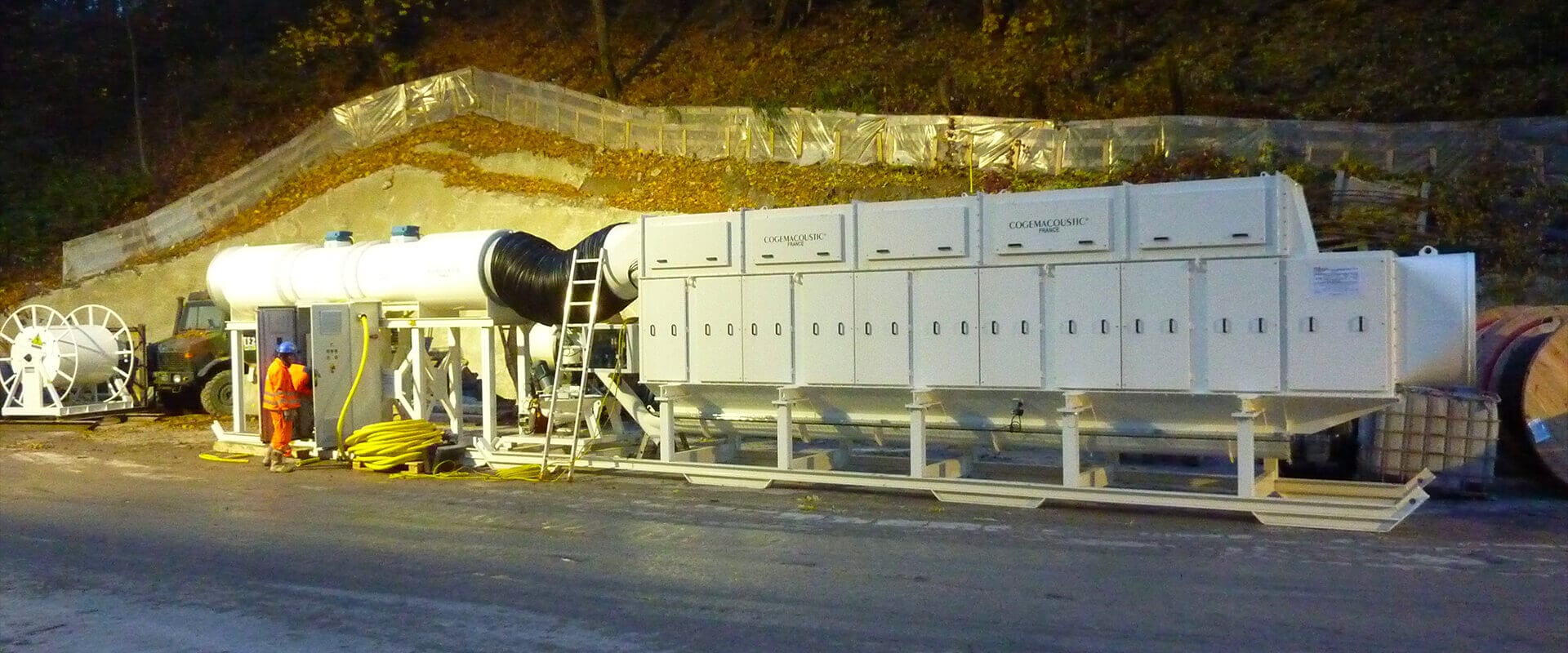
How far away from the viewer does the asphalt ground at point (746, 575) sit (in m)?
7.07

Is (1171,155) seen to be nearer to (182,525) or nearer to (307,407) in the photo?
(307,407)

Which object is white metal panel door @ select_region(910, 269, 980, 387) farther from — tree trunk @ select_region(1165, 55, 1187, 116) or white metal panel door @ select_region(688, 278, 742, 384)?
tree trunk @ select_region(1165, 55, 1187, 116)

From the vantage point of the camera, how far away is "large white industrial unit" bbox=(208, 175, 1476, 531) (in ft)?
33.6

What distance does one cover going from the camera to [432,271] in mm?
15062

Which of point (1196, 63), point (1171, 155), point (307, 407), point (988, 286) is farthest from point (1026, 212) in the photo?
point (1196, 63)

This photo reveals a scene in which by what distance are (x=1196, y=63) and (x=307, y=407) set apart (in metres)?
21.3

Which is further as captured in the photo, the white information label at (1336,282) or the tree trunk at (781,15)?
the tree trunk at (781,15)

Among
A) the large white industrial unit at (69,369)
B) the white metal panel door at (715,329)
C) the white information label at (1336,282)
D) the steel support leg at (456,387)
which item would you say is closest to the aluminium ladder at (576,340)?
the steel support leg at (456,387)

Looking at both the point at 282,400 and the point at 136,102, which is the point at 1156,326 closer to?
the point at 282,400

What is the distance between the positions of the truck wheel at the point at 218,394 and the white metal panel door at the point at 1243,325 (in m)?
17.5

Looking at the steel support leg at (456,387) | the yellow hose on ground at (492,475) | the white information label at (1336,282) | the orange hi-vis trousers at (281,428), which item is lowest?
the yellow hose on ground at (492,475)

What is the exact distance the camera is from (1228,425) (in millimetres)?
10898

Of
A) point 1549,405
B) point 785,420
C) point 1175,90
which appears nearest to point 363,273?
point 785,420

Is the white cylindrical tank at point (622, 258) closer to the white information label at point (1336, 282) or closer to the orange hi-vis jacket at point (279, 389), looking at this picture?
the orange hi-vis jacket at point (279, 389)
